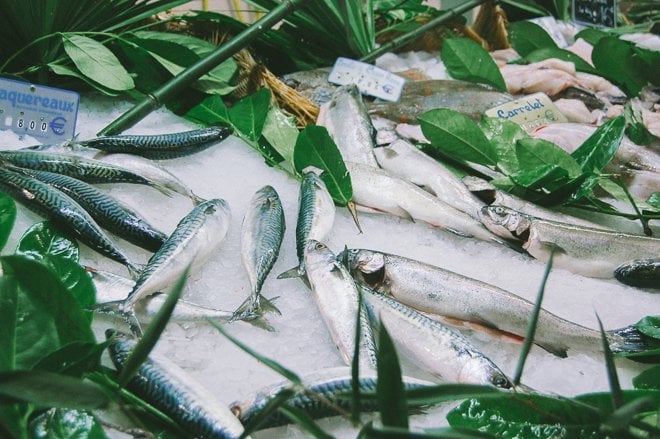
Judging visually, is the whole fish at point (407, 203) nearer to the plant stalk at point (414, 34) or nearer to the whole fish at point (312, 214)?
the whole fish at point (312, 214)

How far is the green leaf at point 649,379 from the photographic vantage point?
4.87 feet

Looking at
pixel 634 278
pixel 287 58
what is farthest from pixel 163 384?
pixel 287 58

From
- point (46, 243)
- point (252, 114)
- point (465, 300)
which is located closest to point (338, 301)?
point (465, 300)

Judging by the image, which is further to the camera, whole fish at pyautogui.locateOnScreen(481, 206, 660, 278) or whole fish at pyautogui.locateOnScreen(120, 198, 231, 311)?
whole fish at pyautogui.locateOnScreen(481, 206, 660, 278)

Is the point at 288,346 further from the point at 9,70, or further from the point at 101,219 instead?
the point at 9,70

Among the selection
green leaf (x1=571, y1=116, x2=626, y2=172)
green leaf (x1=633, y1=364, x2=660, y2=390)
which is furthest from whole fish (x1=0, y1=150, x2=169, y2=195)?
green leaf (x1=571, y1=116, x2=626, y2=172)

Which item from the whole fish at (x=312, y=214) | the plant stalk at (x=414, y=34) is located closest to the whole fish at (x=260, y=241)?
the whole fish at (x=312, y=214)

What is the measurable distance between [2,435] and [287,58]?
277cm

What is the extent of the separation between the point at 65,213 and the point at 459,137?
4.95 ft

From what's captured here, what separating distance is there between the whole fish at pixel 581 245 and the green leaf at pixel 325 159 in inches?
22.9

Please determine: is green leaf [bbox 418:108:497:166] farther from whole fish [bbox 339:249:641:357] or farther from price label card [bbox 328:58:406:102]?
whole fish [bbox 339:249:641:357]

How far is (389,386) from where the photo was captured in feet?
2.46

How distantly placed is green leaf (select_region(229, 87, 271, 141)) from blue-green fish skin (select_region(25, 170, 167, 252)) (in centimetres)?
79

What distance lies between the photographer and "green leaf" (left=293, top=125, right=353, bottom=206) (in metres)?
2.14
